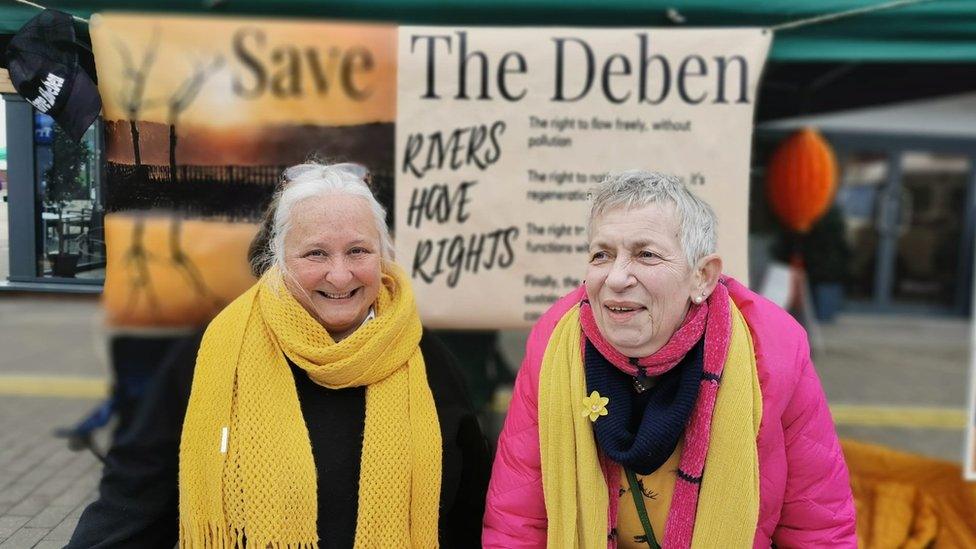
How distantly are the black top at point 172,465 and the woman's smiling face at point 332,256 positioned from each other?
0.18m

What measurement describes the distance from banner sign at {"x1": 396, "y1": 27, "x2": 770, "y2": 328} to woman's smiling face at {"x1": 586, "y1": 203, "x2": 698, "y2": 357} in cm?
72

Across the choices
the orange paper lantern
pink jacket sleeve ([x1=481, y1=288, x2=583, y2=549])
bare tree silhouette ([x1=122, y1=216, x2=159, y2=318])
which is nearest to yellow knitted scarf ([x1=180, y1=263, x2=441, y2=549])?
pink jacket sleeve ([x1=481, y1=288, x2=583, y2=549])

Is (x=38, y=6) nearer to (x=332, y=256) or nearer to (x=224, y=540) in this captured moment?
(x=332, y=256)

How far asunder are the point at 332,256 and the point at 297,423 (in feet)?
1.30

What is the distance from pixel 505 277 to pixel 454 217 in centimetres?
25

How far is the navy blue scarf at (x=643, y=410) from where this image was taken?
154 cm

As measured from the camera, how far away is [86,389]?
5.72 meters

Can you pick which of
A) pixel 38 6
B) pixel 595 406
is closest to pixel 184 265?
pixel 38 6

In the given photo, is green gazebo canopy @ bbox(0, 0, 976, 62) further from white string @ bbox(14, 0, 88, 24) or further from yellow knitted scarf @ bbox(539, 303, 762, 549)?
yellow knitted scarf @ bbox(539, 303, 762, 549)

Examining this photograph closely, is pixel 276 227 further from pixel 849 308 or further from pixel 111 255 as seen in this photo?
pixel 849 308

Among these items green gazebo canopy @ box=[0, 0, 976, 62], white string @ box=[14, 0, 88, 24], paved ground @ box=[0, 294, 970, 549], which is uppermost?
green gazebo canopy @ box=[0, 0, 976, 62]

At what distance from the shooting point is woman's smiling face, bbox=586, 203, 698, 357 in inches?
60.2

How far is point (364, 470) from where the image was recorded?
5.51 ft

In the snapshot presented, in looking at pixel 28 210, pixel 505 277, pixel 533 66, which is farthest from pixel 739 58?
pixel 28 210
